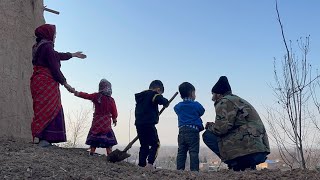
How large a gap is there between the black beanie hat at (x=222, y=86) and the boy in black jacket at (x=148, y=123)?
715mm

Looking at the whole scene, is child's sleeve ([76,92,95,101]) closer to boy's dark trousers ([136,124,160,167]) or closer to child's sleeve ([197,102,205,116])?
boy's dark trousers ([136,124,160,167])

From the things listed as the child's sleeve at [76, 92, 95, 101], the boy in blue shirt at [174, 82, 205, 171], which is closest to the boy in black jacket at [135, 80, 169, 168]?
the boy in blue shirt at [174, 82, 205, 171]

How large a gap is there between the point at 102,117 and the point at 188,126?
3.88ft

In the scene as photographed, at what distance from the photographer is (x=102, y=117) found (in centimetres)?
545

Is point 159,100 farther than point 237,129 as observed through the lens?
Yes

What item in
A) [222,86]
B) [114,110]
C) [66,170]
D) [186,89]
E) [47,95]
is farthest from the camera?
[186,89]

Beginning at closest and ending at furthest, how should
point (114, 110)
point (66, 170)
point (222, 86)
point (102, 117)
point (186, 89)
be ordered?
point (66, 170) < point (222, 86) < point (102, 117) < point (114, 110) < point (186, 89)

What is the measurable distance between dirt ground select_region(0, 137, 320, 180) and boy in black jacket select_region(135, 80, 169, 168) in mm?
1362

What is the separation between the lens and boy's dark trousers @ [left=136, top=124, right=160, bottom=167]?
219 inches

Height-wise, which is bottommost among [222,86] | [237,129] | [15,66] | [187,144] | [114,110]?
[187,144]

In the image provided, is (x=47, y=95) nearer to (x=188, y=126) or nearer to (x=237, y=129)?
(x=188, y=126)

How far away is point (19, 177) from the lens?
10.5ft

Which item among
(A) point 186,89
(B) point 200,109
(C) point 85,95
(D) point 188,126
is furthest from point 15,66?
(B) point 200,109

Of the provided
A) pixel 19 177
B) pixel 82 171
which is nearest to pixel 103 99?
pixel 82 171
